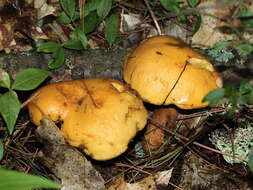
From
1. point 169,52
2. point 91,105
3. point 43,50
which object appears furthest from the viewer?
point 43,50

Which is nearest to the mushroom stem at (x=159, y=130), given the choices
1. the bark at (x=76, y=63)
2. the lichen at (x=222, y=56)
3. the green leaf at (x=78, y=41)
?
the bark at (x=76, y=63)

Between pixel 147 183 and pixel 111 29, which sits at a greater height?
pixel 111 29

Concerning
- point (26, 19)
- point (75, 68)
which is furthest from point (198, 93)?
point (26, 19)

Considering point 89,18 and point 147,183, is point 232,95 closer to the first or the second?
point 147,183

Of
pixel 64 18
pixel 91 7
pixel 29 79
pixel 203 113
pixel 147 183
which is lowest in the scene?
pixel 147 183

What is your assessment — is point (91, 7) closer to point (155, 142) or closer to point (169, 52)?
point (169, 52)

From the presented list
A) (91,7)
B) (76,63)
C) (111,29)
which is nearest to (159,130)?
(76,63)

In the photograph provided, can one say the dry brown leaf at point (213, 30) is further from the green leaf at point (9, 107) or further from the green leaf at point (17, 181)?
the green leaf at point (17, 181)
